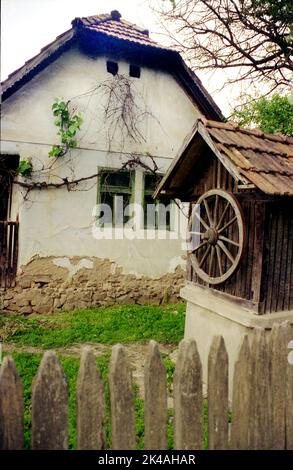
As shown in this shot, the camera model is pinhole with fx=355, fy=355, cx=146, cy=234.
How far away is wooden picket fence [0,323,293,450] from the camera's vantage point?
177cm

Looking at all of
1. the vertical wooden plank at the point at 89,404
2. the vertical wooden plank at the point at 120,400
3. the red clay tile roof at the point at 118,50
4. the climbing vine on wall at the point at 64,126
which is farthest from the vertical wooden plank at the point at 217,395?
the red clay tile roof at the point at 118,50

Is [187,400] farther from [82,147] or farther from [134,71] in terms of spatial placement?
[134,71]

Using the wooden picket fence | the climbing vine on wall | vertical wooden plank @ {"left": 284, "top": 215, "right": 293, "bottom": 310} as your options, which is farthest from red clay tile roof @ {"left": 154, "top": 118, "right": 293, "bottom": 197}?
the climbing vine on wall

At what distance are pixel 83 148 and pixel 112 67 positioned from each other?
2.03m

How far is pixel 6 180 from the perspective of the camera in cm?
731

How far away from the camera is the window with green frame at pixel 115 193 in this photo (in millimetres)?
8008

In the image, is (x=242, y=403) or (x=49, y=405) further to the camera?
(x=242, y=403)

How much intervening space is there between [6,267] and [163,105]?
518 centimetres

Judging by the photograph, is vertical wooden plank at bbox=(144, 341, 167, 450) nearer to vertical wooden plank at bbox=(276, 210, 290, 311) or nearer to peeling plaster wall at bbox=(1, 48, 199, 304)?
vertical wooden plank at bbox=(276, 210, 290, 311)

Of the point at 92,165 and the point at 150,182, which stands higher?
the point at 92,165

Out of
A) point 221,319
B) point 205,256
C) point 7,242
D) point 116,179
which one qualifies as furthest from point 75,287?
point 221,319

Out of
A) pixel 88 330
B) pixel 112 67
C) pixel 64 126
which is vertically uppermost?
pixel 112 67

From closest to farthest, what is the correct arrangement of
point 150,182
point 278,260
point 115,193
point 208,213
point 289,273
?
point 278,260 < point 289,273 < point 208,213 < point 115,193 < point 150,182

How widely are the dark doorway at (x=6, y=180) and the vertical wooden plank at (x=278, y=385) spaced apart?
6.18 meters
